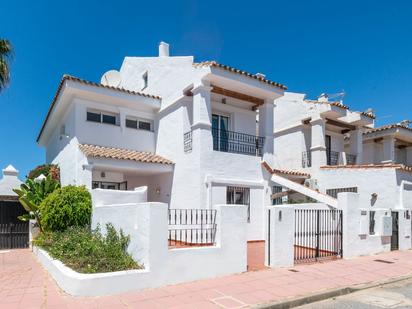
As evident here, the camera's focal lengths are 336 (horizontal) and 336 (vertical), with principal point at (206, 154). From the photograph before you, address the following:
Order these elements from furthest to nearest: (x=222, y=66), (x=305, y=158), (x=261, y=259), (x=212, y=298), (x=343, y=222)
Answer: (x=305, y=158) → (x=222, y=66) → (x=343, y=222) → (x=261, y=259) → (x=212, y=298)

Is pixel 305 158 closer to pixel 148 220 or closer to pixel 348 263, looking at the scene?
pixel 348 263

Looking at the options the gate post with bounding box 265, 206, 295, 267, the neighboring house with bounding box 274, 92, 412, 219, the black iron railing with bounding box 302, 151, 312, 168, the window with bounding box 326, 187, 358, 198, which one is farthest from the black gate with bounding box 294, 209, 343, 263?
the black iron railing with bounding box 302, 151, 312, 168

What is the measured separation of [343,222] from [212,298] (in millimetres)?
7266

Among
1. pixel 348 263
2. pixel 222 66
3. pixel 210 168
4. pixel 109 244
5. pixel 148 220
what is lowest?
pixel 348 263

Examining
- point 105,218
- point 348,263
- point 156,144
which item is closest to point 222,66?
point 156,144

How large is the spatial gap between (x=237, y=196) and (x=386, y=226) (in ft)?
20.4

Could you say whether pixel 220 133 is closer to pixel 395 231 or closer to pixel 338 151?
pixel 395 231

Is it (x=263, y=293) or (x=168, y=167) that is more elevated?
(x=168, y=167)

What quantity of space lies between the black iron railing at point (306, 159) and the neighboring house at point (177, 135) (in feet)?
14.2

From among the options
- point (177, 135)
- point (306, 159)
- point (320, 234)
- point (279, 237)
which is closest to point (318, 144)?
point (306, 159)

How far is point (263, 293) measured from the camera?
7742mm

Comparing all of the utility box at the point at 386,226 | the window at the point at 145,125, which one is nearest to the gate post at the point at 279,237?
the utility box at the point at 386,226

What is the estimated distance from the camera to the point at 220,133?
16.2 meters

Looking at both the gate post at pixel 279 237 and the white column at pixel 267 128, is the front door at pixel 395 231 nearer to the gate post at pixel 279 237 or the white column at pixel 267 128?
the white column at pixel 267 128
